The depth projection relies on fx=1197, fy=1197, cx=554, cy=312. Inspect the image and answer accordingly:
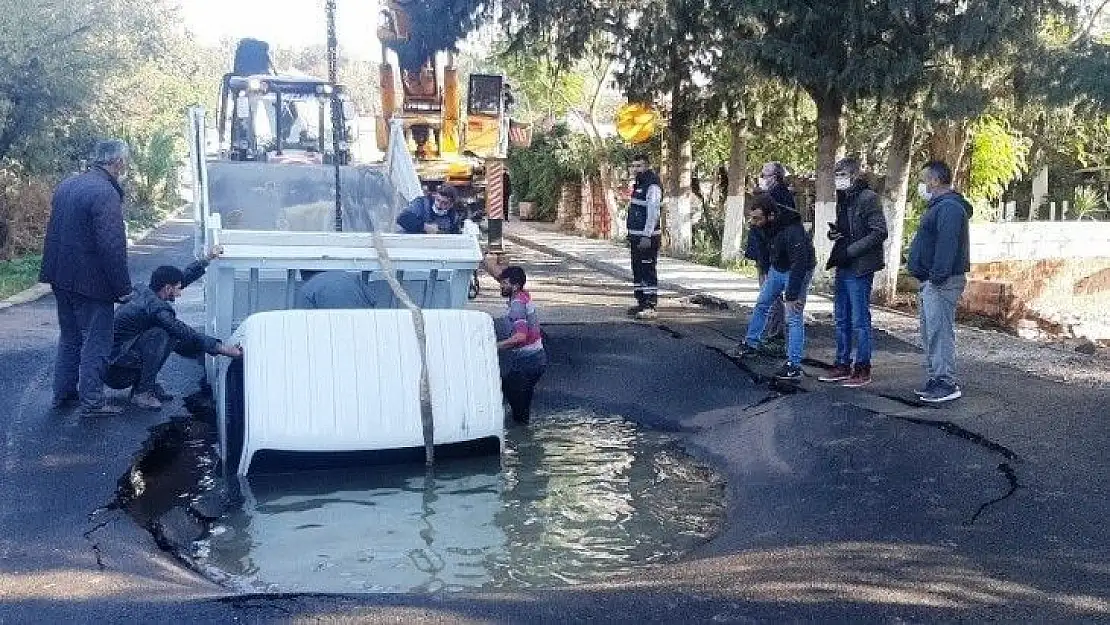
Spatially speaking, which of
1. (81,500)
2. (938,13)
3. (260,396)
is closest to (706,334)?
(938,13)

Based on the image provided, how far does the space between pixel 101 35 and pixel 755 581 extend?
2988 cm

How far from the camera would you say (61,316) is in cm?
861

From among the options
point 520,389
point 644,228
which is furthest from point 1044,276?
point 520,389

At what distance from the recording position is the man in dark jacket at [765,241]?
412 inches

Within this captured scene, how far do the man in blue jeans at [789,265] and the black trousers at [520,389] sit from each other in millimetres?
2164

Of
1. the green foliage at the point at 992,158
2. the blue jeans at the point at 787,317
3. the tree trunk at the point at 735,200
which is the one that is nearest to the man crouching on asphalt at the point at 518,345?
the blue jeans at the point at 787,317

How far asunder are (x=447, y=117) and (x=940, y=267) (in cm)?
1361

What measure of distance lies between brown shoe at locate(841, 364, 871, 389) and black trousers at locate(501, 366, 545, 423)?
2.48 metres

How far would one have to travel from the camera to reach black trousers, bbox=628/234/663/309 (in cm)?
1345

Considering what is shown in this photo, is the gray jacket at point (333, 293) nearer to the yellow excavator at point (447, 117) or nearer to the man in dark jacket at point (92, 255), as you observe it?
the man in dark jacket at point (92, 255)

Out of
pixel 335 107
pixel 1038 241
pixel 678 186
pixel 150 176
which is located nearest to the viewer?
pixel 335 107

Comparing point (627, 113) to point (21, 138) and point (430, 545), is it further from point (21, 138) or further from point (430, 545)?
point (430, 545)

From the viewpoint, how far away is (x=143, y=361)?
874cm

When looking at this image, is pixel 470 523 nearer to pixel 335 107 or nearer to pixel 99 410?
pixel 99 410
